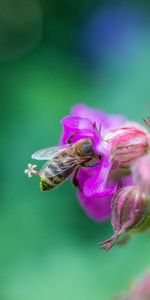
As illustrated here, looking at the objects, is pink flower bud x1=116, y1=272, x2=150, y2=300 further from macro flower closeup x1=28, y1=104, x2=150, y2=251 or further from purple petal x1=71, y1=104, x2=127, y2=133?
purple petal x1=71, y1=104, x2=127, y2=133

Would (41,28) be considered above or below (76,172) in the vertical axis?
above

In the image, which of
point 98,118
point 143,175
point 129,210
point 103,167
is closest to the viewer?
point 143,175

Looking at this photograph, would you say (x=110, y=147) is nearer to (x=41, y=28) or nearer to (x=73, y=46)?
(x=73, y=46)

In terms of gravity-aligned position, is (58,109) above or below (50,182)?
above

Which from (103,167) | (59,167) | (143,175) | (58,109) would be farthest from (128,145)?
(58,109)

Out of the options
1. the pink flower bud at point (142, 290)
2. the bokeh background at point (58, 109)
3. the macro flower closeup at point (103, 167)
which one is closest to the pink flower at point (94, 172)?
the macro flower closeup at point (103, 167)

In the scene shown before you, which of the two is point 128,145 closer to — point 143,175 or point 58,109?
point 143,175

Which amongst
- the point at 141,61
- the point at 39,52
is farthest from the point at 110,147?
the point at 39,52

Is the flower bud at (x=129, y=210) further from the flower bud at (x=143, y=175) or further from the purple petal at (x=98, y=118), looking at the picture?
the purple petal at (x=98, y=118)
